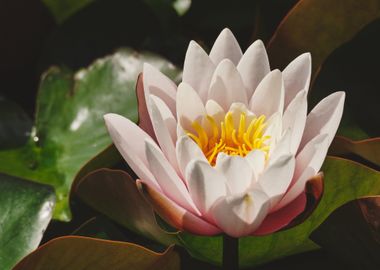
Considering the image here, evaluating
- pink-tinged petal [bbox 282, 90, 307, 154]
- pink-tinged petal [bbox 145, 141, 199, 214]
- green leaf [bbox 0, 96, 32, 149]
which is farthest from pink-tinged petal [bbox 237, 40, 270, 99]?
green leaf [bbox 0, 96, 32, 149]

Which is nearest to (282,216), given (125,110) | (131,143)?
(131,143)

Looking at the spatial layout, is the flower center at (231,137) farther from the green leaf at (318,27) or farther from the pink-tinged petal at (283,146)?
the green leaf at (318,27)

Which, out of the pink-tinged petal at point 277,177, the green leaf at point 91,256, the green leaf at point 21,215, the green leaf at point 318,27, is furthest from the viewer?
the green leaf at point 318,27

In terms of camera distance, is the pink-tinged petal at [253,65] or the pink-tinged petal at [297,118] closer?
→ the pink-tinged petal at [297,118]

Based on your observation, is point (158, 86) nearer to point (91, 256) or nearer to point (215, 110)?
point (215, 110)

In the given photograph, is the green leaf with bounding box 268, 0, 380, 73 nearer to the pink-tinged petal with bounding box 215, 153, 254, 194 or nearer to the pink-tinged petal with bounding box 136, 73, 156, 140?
the pink-tinged petal with bounding box 136, 73, 156, 140

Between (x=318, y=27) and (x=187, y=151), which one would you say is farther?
(x=318, y=27)

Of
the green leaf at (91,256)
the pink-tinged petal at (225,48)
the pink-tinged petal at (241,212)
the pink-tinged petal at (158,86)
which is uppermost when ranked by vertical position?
the pink-tinged petal at (225,48)

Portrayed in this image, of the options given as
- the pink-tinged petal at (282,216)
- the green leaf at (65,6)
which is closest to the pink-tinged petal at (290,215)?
the pink-tinged petal at (282,216)
